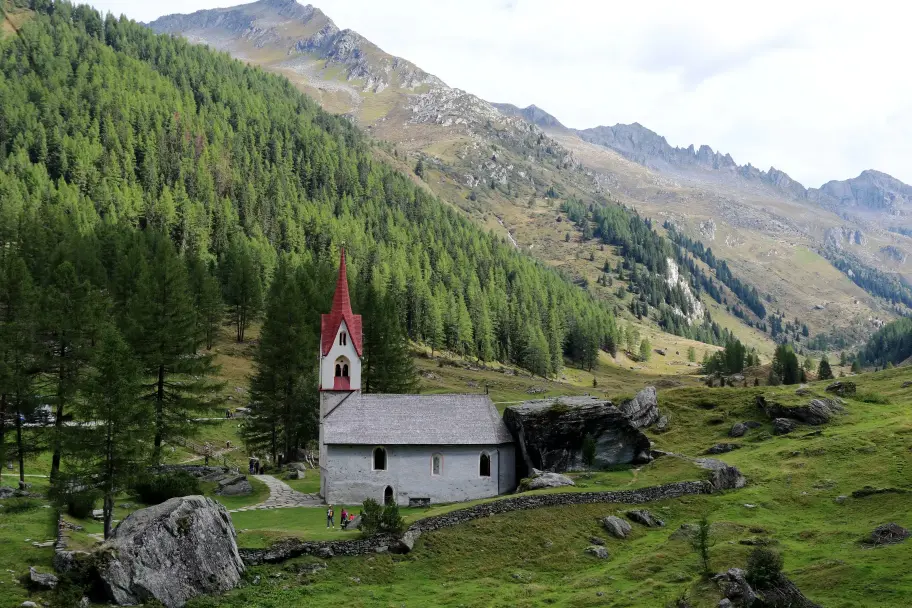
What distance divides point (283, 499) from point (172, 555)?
71.6ft

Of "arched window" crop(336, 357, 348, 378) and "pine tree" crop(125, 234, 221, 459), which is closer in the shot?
"pine tree" crop(125, 234, 221, 459)

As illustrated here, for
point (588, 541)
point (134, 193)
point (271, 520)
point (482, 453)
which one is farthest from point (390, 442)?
point (134, 193)

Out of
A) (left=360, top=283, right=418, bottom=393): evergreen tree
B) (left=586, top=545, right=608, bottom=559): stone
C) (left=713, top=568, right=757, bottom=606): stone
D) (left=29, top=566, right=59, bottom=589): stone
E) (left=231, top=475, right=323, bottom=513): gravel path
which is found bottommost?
(left=231, top=475, right=323, bottom=513): gravel path

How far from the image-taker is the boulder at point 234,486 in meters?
58.1

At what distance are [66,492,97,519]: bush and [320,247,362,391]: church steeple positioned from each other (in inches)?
959

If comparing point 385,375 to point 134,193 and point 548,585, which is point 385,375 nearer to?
point 548,585

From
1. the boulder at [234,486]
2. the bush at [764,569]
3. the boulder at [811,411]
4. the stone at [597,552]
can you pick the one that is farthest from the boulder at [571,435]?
the bush at [764,569]

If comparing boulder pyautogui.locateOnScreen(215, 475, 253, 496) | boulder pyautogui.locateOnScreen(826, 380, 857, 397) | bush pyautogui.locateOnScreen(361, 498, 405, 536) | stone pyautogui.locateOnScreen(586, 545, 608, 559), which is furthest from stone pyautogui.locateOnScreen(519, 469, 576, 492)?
boulder pyautogui.locateOnScreen(826, 380, 857, 397)

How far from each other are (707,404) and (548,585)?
48.8 metres

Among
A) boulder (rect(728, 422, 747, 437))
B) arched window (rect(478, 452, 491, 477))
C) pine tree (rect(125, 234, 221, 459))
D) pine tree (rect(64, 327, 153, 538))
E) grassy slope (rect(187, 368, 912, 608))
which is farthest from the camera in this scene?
boulder (rect(728, 422, 747, 437))

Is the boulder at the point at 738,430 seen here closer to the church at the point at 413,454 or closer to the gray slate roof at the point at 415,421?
the church at the point at 413,454

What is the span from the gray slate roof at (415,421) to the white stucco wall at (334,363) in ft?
9.68

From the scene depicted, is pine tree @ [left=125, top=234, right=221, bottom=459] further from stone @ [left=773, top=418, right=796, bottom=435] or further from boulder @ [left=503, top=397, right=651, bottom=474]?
stone @ [left=773, top=418, right=796, bottom=435]

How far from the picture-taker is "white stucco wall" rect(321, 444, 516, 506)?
195 ft
